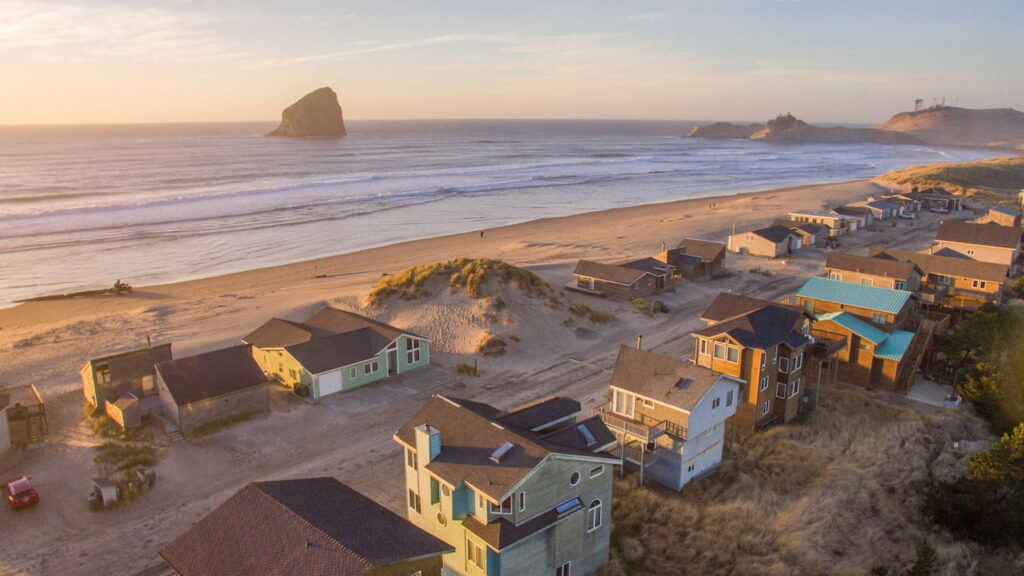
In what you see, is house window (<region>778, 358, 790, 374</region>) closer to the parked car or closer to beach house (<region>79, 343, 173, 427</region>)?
beach house (<region>79, 343, 173, 427</region>)

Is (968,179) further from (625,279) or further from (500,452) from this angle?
(500,452)

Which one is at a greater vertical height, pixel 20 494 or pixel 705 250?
pixel 705 250

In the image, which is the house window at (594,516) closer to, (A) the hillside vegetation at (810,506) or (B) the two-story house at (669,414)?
(A) the hillside vegetation at (810,506)

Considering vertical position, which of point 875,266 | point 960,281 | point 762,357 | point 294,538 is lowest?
point 960,281

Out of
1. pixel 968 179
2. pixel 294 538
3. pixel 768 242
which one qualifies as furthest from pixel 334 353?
pixel 968 179

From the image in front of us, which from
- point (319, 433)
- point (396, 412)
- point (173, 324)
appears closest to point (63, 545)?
point (319, 433)

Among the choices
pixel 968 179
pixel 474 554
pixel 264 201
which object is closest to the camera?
pixel 474 554

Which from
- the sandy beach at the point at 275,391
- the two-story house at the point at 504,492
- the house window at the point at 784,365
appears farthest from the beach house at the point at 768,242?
the two-story house at the point at 504,492
